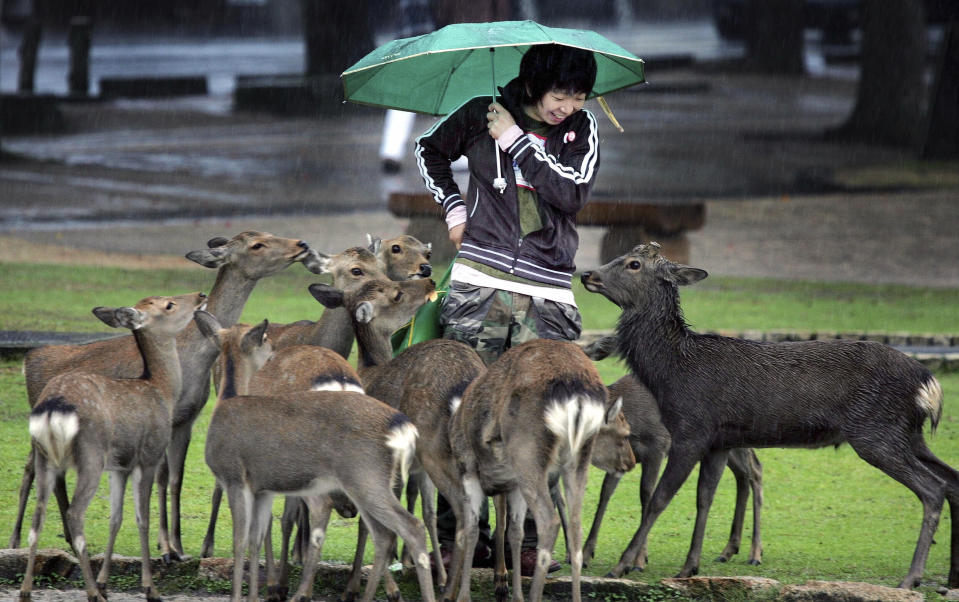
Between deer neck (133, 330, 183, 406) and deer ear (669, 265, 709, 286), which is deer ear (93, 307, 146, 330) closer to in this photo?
deer neck (133, 330, 183, 406)

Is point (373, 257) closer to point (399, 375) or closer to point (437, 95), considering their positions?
point (437, 95)

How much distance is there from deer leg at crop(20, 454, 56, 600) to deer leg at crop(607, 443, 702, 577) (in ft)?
8.60

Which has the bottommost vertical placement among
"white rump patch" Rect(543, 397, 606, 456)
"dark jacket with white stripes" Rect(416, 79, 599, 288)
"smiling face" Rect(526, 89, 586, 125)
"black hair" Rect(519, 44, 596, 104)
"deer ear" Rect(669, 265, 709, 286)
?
"white rump patch" Rect(543, 397, 606, 456)

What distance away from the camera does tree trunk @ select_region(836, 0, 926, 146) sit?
958 inches

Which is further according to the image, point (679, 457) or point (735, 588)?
point (679, 457)

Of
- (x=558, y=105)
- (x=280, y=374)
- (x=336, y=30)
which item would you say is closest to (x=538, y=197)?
(x=558, y=105)

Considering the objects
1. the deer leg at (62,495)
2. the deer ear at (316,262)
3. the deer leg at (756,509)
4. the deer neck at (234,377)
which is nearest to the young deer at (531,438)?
the deer neck at (234,377)

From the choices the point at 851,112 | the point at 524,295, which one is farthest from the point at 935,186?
the point at 524,295

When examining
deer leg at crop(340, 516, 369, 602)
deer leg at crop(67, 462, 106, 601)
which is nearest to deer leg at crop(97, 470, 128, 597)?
deer leg at crop(67, 462, 106, 601)

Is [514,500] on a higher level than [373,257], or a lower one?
lower

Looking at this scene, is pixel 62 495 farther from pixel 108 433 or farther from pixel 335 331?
pixel 335 331

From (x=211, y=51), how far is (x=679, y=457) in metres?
21.5

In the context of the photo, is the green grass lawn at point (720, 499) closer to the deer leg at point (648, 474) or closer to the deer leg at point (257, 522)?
the deer leg at point (648, 474)

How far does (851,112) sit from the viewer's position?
26375 millimetres
